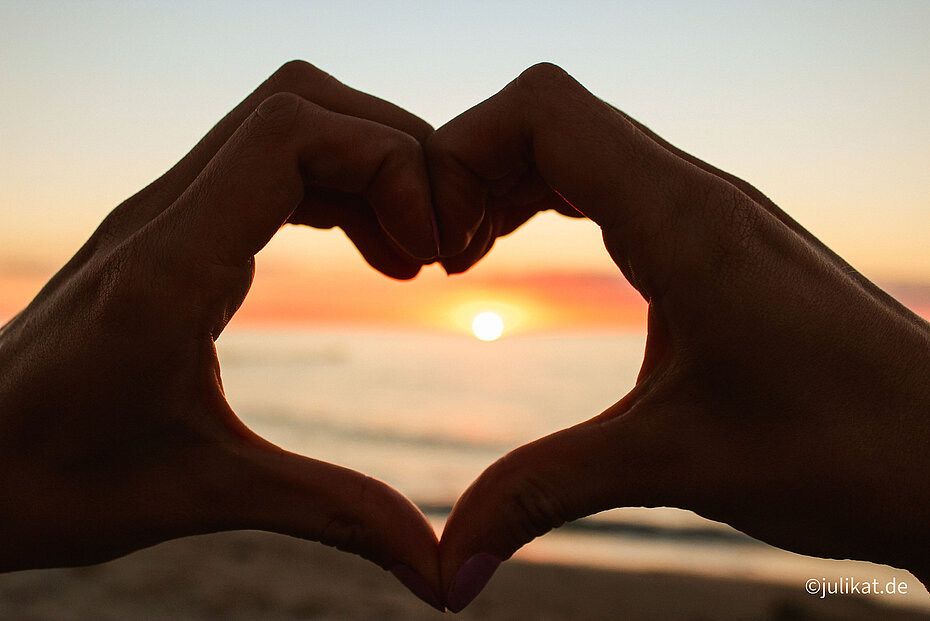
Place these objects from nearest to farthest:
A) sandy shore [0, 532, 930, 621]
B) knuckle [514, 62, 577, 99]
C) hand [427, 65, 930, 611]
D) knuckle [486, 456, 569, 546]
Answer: hand [427, 65, 930, 611], knuckle [486, 456, 569, 546], knuckle [514, 62, 577, 99], sandy shore [0, 532, 930, 621]

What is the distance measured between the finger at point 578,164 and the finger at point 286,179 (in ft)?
0.48

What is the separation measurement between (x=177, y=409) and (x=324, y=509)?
0.43 metres

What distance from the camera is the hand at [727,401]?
1399 mm

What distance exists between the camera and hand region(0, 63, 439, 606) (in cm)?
145

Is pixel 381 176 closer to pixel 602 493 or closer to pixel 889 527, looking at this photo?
pixel 602 493

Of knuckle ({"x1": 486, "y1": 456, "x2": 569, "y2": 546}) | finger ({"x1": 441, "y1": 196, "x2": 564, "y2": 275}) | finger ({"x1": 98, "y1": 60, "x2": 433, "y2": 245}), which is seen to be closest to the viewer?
knuckle ({"x1": 486, "y1": 456, "x2": 569, "y2": 546})

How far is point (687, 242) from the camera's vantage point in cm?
142

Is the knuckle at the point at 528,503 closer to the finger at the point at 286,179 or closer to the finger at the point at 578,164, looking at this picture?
the finger at the point at 578,164

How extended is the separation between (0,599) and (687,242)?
5.74 m

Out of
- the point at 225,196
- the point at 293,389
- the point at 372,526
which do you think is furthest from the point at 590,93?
the point at 293,389

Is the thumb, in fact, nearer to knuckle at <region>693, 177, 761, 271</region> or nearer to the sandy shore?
knuckle at <region>693, 177, 761, 271</region>

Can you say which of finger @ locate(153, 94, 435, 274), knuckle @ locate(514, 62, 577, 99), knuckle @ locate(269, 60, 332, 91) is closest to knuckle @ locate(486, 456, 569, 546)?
finger @ locate(153, 94, 435, 274)

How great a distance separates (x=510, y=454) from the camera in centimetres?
157

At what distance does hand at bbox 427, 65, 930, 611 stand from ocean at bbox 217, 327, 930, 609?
13.6ft
